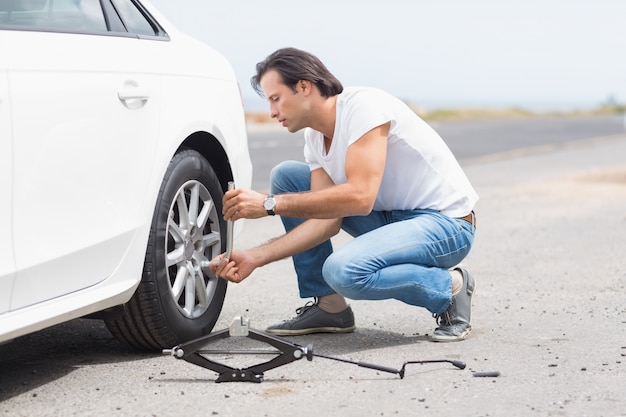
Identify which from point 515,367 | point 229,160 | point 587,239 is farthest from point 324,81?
point 587,239

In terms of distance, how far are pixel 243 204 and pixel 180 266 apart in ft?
1.36

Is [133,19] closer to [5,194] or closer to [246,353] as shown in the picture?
[5,194]

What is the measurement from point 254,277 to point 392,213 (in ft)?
6.31

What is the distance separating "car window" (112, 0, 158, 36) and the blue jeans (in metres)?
1.10

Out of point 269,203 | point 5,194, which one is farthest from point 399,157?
Answer: point 5,194

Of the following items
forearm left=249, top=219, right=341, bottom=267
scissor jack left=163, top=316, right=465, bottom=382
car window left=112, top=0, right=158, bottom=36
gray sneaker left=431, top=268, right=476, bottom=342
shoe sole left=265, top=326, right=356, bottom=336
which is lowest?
shoe sole left=265, top=326, right=356, bottom=336

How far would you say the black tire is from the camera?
4.25 metres

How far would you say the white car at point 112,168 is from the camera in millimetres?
3492

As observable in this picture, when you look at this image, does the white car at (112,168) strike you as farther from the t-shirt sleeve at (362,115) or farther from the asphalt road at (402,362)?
the t-shirt sleeve at (362,115)

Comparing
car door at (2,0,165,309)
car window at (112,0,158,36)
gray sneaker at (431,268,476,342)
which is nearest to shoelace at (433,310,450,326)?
gray sneaker at (431,268,476,342)

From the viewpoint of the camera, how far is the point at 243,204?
14.2 feet

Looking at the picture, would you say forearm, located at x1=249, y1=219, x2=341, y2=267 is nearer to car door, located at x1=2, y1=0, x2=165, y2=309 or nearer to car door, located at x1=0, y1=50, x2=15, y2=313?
car door, located at x1=2, y1=0, x2=165, y2=309

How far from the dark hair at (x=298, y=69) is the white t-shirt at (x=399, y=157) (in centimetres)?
8

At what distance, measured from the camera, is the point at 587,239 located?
8328mm
